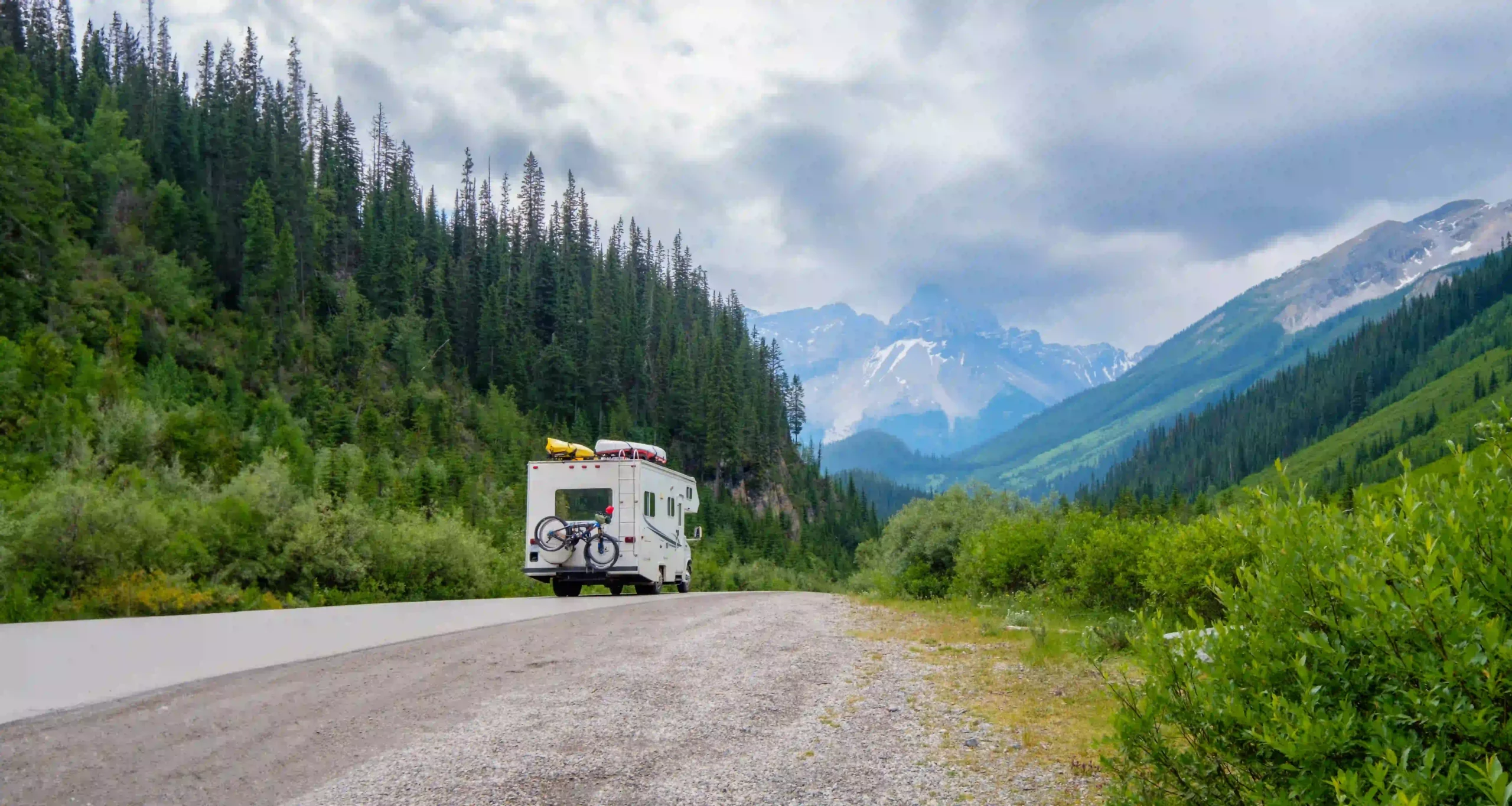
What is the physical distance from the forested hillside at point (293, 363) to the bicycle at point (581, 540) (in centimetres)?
211

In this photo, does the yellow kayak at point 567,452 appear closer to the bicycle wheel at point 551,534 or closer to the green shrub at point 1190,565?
the bicycle wheel at point 551,534

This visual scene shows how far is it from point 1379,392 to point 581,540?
20564cm

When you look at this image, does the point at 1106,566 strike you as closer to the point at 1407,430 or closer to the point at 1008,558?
the point at 1008,558

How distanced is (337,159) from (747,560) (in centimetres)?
5816

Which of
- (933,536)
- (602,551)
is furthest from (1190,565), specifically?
(602,551)

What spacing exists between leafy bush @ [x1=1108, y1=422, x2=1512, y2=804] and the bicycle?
56.6 feet

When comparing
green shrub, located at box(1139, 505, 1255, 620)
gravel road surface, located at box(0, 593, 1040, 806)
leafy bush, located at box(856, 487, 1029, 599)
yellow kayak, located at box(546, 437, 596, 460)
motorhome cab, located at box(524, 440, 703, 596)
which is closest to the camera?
gravel road surface, located at box(0, 593, 1040, 806)

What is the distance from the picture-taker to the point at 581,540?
20375 millimetres

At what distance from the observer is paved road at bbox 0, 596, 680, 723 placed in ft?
25.9

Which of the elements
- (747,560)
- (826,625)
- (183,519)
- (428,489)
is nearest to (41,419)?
(183,519)

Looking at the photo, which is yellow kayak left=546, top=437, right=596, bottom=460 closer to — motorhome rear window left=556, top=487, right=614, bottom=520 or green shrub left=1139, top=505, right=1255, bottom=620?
motorhome rear window left=556, top=487, right=614, bottom=520

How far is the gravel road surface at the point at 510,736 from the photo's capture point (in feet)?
17.3

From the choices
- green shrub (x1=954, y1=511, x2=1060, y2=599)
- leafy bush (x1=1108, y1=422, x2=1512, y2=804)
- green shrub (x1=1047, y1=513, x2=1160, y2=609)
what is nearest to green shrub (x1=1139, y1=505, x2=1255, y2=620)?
green shrub (x1=1047, y1=513, x2=1160, y2=609)

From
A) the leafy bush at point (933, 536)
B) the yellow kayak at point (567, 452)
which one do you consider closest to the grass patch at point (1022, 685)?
the leafy bush at point (933, 536)
